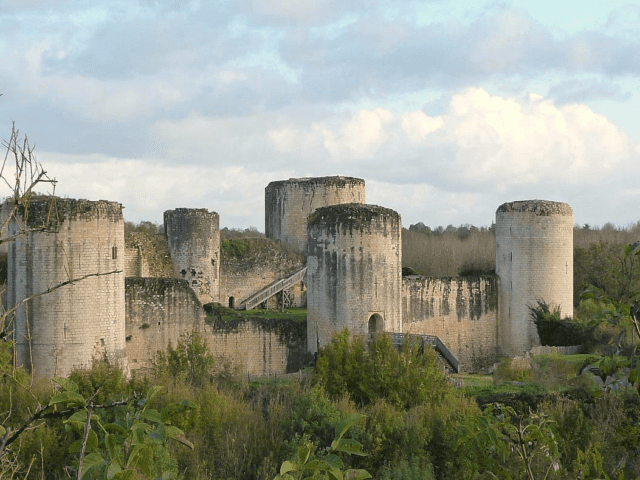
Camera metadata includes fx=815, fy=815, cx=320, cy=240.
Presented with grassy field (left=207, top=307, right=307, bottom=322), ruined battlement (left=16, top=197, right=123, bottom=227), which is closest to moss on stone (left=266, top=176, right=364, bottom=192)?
grassy field (left=207, top=307, right=307, bottom=322)

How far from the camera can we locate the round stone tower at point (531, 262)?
23.6 meters

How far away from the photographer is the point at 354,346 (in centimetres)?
1778

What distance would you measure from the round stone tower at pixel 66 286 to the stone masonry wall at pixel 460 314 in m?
9.21

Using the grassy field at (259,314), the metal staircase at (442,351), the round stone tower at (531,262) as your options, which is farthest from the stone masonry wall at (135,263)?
the round stone tower at (531,262)

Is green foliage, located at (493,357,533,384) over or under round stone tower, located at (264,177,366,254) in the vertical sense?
under

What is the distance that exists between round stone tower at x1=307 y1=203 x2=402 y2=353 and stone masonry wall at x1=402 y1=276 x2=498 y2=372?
160 inches

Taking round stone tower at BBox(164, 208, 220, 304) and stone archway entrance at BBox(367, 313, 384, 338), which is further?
round stone tower at BBox(164, 208, 220, 304)

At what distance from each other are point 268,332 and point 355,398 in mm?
4374

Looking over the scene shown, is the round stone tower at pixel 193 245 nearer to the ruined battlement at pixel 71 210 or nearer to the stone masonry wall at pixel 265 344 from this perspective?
the stone masonry wall at pixel 265 344

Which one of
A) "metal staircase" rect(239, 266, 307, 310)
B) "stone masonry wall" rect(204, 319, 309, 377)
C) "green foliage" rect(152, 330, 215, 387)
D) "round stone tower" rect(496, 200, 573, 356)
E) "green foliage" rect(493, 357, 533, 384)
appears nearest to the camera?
"green foliage" rect(152, 330, 215, 387)

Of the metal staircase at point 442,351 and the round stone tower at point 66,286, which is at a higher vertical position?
the round stone tower at point 66,286

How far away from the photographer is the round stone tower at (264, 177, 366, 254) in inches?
1129

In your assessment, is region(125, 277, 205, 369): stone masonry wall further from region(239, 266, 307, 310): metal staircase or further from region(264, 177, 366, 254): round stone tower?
region(264, 177, 366, 254): round stone tower

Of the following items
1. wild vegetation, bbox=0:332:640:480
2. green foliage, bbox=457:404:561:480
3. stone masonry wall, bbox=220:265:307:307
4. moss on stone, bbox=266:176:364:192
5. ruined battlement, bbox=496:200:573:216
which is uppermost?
moss on stone, bbox=266:176:364:192
